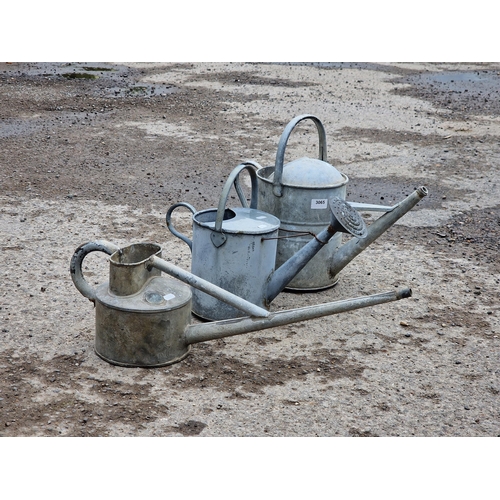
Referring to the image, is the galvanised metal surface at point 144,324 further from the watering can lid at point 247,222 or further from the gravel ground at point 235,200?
the watering can lid at point 247,222

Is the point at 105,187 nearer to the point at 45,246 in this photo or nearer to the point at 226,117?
the point at 45,246

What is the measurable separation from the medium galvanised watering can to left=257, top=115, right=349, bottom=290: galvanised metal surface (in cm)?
26

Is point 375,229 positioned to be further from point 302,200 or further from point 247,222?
point 247,222

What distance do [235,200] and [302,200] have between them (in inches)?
91.6

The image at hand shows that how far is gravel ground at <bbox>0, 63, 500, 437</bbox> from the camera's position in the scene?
3.62m

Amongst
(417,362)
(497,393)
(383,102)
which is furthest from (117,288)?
(383,102)

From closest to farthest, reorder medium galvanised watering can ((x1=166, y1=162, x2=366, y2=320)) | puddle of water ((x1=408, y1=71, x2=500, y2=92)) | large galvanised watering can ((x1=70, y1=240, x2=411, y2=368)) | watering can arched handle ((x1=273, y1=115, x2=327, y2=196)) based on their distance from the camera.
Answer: large galvanised watering can ((x1=70, y1=240, x2=411, y2=368))
medium galvanised watering can ((x1=166, y1=162, x2=366, y2=320))
watering can arched handle ((x1=273, y1=115, x2=327, y2=196))
puddle of water ((x1=408, y1=71, x2=500, y2=92))

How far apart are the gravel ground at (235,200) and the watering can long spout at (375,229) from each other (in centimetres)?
26

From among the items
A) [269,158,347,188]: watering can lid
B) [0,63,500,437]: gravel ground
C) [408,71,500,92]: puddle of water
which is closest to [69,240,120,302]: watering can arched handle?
[0,63,500,437]: gravel ground

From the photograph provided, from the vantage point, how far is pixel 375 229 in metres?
4.67

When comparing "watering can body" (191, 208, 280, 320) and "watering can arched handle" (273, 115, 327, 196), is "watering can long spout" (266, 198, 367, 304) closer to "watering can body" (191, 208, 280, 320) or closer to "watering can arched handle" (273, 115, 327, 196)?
"watering can body" (191, 208, 280, 320)

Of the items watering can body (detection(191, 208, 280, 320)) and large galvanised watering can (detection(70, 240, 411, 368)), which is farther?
watering can body (detection(191, 208, 280, 320))

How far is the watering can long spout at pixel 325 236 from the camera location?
4012 mm

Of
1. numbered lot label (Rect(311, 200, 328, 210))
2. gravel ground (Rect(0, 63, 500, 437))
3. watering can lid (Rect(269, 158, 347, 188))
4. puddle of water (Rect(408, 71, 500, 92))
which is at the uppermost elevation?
puddle of water (Rect(408, 71, 500, 92))
